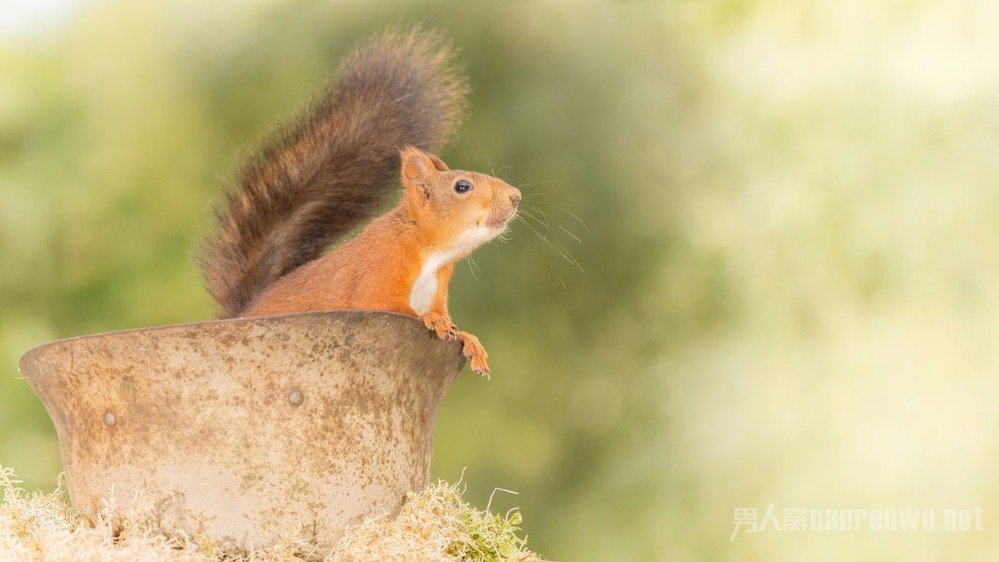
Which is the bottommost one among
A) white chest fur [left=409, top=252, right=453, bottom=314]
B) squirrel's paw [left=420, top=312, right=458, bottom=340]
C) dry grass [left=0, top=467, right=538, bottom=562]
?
dry grass [left=0, top=467, right=538, bottom=562]

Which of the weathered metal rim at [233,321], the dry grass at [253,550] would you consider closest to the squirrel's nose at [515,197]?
the weathered metal rim at [233,321]

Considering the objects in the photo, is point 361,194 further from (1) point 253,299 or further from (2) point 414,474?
(2) point 414,474

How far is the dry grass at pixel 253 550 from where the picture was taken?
1304mm

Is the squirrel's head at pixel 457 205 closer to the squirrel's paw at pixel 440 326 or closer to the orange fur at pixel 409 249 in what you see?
the orange fur at pixel 409 249

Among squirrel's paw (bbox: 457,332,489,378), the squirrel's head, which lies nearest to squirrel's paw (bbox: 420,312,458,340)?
squirrel's paw (bbox: 457,332,489,378)

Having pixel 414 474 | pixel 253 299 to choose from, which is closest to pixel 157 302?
pixel 253 299

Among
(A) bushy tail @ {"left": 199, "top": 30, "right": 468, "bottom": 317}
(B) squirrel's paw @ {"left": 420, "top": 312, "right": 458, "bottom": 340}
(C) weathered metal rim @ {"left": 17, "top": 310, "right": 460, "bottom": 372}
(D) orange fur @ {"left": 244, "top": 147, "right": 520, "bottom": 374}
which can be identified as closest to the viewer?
(C) weathered metal rim @ {"left": 17, "top": 310, "right": 460, "bottom": 372}

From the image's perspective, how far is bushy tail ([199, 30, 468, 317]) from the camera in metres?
1.72

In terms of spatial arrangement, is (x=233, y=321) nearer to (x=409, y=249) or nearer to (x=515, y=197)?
(x=409, y=249)

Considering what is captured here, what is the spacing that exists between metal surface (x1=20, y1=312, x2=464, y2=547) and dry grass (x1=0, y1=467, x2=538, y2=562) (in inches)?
0.8

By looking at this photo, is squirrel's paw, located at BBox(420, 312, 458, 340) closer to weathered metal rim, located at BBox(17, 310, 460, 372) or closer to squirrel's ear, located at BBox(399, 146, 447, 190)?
weathered metal rim, located at BBox(17, 310, 460, 372)

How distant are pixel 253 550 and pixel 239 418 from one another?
16cm

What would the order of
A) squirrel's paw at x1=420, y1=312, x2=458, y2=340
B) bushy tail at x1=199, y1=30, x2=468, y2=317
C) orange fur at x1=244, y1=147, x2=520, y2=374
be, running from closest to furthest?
squirrel's paw at x1=420, y1=312, x2=458, y2=340 → orange fur at x1=244, y1=147, x2=520, y2=374 → bushy tail at x1=199, y1=30, x2=468, y2=317

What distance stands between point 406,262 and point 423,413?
9.4 inches
